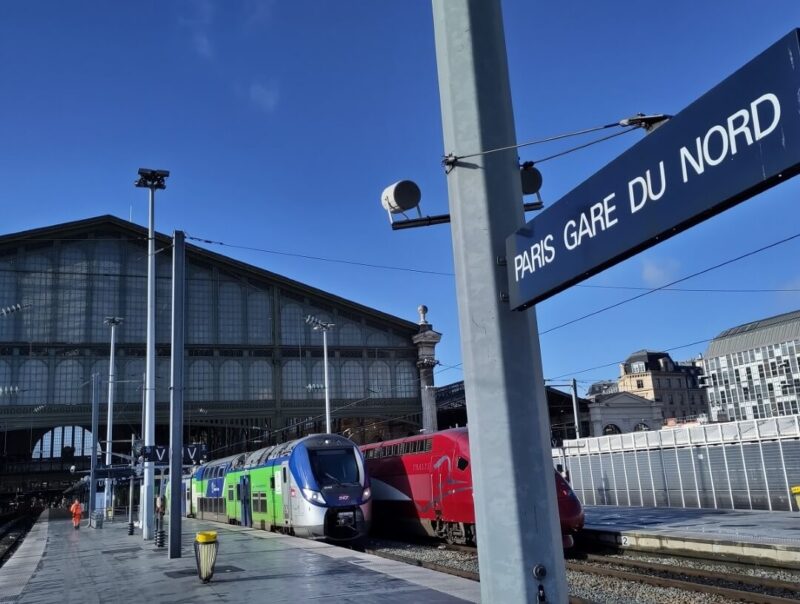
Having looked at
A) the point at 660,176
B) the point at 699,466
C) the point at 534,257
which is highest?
the point at 660,176

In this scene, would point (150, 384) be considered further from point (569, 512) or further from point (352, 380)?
point (352, 380)

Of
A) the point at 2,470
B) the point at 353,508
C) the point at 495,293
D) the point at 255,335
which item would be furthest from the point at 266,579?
the point at 2,470

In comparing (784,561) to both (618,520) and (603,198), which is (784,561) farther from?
(603,198)

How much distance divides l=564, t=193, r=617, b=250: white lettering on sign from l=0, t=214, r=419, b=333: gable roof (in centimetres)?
5398

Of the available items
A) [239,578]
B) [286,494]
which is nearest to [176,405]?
[286,494]

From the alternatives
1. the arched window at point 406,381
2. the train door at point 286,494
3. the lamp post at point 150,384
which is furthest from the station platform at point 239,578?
the arched window at point 406,381

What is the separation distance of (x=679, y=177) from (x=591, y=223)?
67 cm

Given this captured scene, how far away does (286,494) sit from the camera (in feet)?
86.4

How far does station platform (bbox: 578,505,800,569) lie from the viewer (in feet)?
52.4

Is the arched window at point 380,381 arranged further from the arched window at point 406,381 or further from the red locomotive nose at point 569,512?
the red locomotive nose at point 569,512

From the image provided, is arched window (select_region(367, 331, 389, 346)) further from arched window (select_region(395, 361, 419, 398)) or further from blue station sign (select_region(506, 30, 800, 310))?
blue station sign (select_region(506, 30, 800, 310))

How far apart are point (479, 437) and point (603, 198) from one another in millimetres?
1715

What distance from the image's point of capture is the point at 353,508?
24.3 metres

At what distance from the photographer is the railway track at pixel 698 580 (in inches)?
491
